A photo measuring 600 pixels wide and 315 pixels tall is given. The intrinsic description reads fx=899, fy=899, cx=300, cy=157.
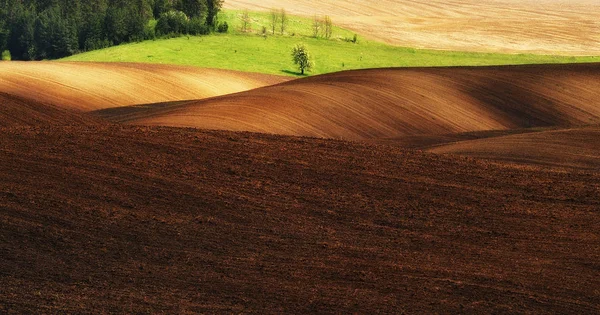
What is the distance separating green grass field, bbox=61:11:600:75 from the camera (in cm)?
7762

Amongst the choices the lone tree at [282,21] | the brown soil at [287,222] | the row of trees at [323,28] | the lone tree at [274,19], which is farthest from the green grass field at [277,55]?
the brown soil at [287,222]

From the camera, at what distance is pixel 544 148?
25250 millimetres

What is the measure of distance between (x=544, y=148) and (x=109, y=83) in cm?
2779

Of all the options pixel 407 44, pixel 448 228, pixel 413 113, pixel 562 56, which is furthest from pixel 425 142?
pixel 407 44

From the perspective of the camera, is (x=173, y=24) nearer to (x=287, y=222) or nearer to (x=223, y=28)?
(x=223, y=28)

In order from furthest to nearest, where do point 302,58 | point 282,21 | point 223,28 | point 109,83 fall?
1. point 282,21
2. point 223,28
3. point 302,58
4. point 109,83

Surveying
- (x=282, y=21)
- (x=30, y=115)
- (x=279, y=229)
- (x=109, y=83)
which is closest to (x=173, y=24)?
(x=282, y=21)

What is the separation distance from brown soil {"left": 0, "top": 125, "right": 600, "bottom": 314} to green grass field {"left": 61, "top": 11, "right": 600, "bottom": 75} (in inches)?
2120

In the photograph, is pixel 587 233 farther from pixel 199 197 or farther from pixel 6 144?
pixel 6 144

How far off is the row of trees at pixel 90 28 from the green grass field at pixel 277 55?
174 inches

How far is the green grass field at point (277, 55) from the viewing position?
7762cm

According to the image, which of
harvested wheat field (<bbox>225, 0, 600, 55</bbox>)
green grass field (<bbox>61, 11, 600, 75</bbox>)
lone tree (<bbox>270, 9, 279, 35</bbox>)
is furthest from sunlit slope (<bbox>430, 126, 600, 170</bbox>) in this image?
lone tree (<bbox>270, 9, 279, 35</bbox>)

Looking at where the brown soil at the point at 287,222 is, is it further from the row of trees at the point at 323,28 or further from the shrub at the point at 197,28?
the row of trees at the point at 323,28

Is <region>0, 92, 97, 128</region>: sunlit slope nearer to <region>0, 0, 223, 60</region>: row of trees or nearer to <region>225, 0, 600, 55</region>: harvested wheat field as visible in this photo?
<region>0, 0, 223, 60</region>: row of trees
